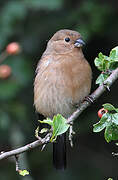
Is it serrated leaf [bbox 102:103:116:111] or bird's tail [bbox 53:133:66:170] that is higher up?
serrated leaf [bbox 102:103:116:111]

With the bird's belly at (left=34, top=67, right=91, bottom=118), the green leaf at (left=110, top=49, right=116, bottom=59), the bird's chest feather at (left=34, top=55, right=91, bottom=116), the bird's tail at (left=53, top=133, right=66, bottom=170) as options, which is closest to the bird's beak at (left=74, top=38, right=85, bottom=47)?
the bird's chest feather at (left=34, top=55, right=91, bottom=116)

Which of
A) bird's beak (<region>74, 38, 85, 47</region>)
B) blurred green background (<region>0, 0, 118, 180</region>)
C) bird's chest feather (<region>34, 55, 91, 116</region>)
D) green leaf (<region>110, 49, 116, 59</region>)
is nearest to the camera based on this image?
green leaf (<region>110, 49, 116, 59</region>)

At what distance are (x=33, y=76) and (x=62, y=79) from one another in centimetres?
109

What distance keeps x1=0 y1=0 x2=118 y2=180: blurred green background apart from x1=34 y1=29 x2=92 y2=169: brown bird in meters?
0.36

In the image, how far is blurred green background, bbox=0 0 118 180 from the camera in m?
4.88

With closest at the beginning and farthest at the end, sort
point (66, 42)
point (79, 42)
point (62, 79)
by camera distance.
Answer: point (62, 79), point (79, 42), point (66, 42)

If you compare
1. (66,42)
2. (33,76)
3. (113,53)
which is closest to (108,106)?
(113,53)

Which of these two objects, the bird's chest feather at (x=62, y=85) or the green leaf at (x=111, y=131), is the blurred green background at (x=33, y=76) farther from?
the green leaf at (x=111, y=131)

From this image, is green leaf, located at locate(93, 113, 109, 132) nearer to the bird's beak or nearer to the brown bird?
the brown bird

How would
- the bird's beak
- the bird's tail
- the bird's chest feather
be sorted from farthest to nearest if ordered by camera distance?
the bird's tail < the bird's beak < the bird's chest feather

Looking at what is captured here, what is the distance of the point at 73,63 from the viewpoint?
4.35m

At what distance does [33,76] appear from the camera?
5.26 metres

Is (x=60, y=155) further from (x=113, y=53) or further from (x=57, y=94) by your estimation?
(x=113, y=53)

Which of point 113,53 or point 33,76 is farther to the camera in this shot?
point 33,76
